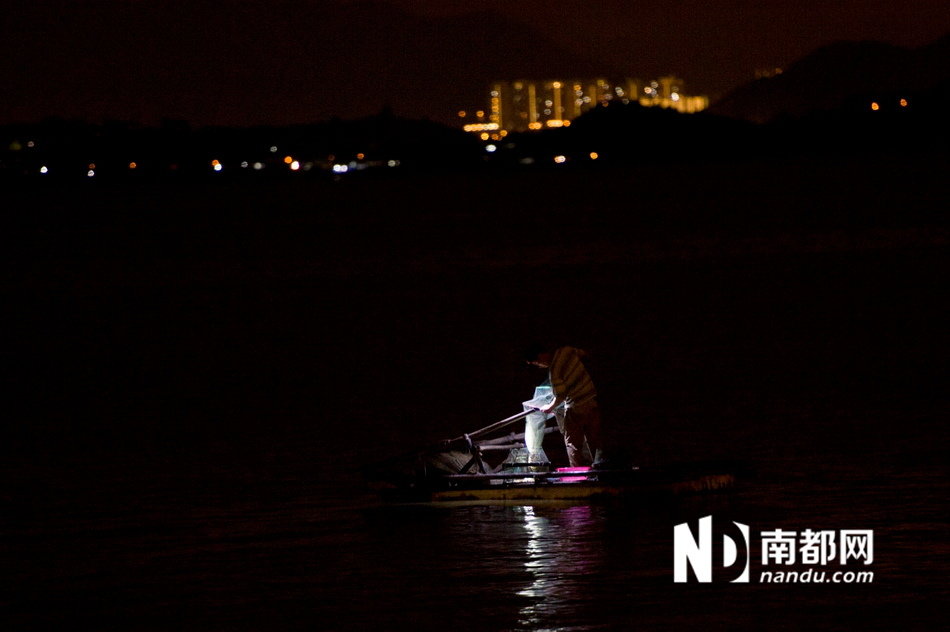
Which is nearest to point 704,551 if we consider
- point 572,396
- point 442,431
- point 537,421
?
point 572,396

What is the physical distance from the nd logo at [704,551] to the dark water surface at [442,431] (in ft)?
0.60

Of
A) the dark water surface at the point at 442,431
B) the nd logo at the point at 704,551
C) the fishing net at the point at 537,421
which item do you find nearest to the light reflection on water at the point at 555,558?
the dark water surface at the point at 442,431

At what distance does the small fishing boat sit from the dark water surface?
25 cm

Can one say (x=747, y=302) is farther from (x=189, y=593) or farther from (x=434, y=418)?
(x=189, y=593)

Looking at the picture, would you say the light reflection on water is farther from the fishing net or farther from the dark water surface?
the fishing net

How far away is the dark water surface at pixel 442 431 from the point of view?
13844 mm

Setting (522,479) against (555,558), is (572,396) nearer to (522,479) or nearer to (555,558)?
(522,479)

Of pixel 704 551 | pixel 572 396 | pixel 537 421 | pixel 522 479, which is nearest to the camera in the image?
pixel 704 551

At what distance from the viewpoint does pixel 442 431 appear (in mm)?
24953

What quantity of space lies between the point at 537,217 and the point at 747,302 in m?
75.4

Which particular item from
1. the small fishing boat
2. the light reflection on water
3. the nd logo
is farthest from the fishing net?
the nd logo

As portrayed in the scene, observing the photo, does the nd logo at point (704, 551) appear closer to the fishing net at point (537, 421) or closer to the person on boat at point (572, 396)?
the person on boat at point (572, 396)

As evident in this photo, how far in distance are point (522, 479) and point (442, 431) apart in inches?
355

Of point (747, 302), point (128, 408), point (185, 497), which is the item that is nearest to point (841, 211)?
point (747, 302)
